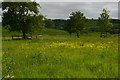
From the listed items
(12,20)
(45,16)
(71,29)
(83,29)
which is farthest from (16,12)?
(83,29)

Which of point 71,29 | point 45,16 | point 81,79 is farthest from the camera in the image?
point 71,29

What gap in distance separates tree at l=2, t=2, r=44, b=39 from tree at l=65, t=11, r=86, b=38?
33635 millimetres

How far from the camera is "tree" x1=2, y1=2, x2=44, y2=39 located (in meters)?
51.3

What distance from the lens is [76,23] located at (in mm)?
87312

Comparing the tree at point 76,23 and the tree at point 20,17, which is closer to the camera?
the tree at point 20,17

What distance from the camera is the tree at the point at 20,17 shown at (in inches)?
2020

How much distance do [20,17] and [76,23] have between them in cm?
3867

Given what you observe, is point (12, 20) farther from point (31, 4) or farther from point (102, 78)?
point (102, 78)

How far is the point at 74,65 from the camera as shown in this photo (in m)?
9.91

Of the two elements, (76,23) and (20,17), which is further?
(76,23)

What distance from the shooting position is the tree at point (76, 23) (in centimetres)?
8635

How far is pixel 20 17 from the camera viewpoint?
172ft

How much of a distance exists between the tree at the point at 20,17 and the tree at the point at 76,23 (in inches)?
1324

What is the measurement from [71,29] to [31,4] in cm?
3401
